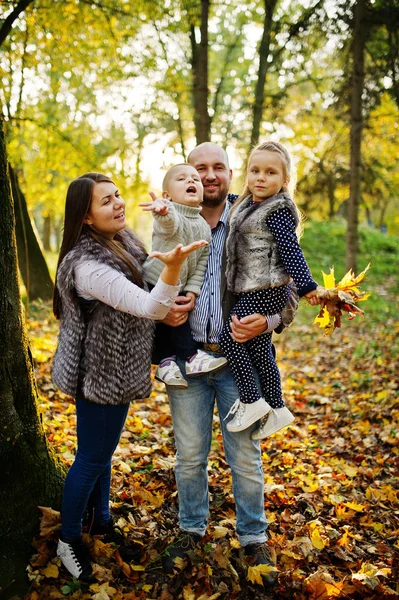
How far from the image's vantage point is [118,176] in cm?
1136

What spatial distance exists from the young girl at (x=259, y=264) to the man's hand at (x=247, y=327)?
5cm

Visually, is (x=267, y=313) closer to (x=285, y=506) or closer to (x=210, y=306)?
(x=210, y=306)

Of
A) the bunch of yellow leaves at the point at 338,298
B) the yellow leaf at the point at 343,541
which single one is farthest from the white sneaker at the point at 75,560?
the bunch of yellow leaves at the point at 338,298

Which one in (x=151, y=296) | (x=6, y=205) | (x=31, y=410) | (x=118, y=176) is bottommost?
(x=31, y=410)

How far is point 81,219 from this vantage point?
102 inches

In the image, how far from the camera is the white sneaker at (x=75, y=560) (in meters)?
2.72

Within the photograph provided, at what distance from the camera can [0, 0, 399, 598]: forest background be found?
2.84 metres

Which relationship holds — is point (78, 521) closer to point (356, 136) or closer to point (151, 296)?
point (151, 296)

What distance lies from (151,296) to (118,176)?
961cm

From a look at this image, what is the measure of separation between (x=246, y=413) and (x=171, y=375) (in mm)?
482

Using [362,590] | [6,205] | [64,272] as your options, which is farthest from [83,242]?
[362,590]

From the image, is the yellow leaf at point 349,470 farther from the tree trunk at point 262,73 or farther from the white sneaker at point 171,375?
the tree trunk at point 262,73

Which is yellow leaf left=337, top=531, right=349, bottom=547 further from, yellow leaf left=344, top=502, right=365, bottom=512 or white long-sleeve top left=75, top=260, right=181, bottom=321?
white long-sleeve top left=75, top=260, right=181, bottom=321

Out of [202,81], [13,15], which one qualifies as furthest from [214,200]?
[202,81]
